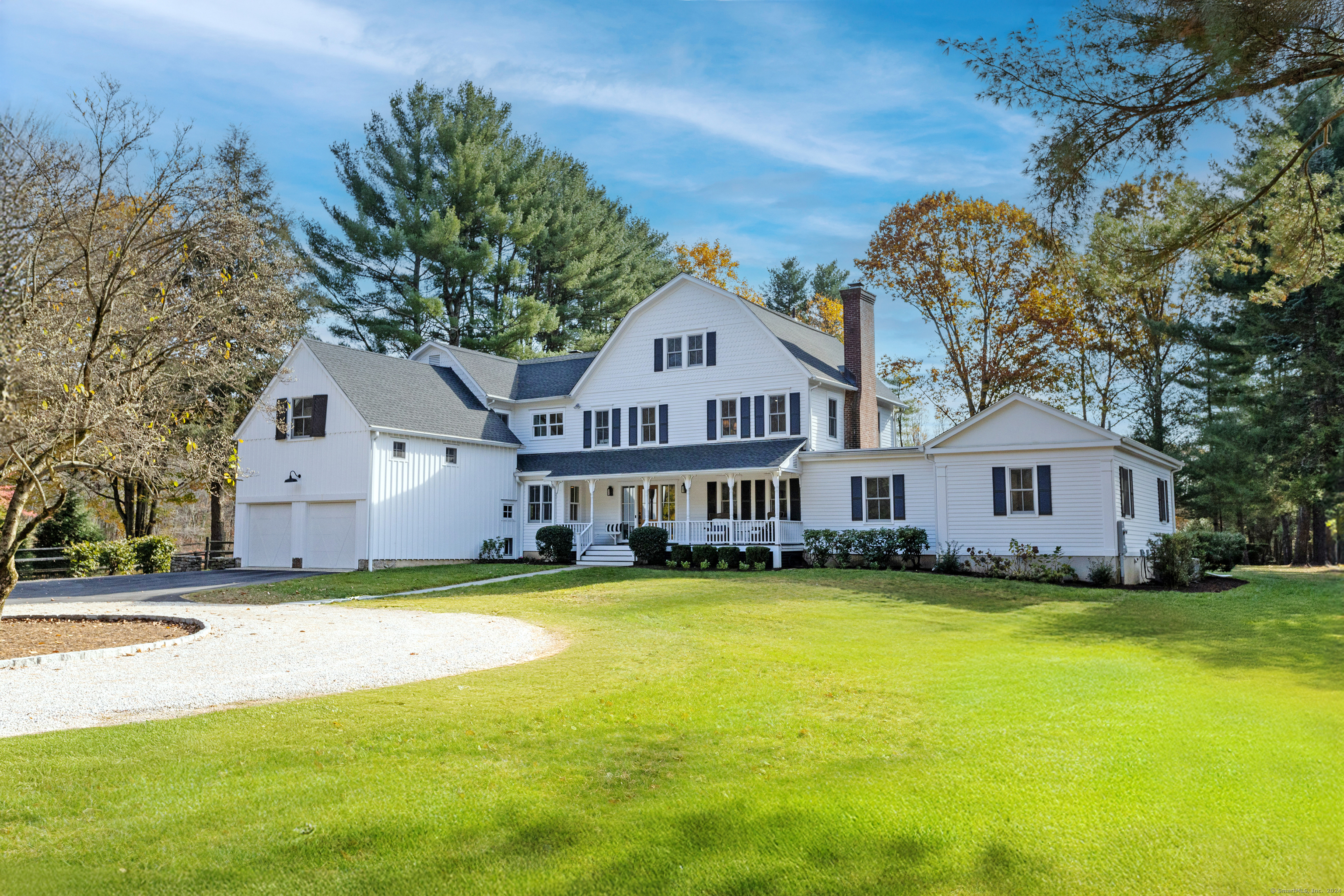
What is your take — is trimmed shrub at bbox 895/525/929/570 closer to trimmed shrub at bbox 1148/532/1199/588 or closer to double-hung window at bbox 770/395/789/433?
double-hung window at bbox 770/395/789/433

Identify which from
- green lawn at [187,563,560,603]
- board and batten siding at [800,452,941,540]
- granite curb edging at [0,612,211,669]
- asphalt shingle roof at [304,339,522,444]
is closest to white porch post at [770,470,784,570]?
board and batten siding at [800,452,941,540]

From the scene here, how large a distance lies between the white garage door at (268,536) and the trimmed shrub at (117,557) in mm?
3400

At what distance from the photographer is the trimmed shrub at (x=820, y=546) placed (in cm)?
2667

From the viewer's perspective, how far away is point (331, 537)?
27922 millimetres

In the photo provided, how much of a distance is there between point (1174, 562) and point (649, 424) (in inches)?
641

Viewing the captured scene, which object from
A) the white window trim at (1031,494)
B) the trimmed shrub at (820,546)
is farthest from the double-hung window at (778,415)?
the white window trim at (1031,494)

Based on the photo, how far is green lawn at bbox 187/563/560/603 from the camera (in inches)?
829

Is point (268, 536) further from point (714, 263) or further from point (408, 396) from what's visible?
point (714, 263)

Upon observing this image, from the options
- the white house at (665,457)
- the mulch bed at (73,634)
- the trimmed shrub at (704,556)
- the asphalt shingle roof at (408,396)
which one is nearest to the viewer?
the mulch bed at (73,634)

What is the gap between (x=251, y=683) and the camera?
966cm

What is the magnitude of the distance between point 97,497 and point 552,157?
1049 inches

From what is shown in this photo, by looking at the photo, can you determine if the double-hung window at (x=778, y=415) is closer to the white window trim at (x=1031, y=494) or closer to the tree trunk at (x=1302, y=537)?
the white window trim at (x=1031, y=494)

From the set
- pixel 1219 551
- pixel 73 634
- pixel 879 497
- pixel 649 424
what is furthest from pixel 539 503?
pixel 1219 551

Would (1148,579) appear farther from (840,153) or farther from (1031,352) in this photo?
(840,153)
